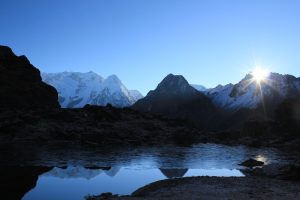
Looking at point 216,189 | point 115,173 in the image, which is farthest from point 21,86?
point 216,189

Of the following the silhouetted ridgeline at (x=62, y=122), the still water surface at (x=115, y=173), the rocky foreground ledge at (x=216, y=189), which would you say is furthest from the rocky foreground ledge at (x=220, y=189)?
the silhouetted ridgeline at (x=62, y=122)

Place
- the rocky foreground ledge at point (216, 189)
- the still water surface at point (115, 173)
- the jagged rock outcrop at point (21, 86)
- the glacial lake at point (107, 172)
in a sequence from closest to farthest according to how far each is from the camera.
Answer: the rocky foreground ledge at point (216, 189), the still water surface at point (115, 173), the glacial lake at point (107, 172), the jagged rock outcrop at point (21, 86)

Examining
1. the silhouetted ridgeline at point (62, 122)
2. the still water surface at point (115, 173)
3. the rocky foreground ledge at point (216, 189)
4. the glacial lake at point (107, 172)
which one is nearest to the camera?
the rocky foreground ledge at point (216, 189)

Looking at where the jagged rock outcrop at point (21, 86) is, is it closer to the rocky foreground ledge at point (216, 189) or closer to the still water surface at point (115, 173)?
the still water surface at point (115, 173)

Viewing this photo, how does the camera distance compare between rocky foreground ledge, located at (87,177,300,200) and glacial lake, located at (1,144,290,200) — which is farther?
glacial lake, located at (1,144,290,200)

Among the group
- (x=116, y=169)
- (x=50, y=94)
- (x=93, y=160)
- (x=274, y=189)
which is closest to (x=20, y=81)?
(x=50, y=94)

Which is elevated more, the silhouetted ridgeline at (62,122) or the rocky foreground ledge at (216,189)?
the silhouetted ridgeline at (62,122)

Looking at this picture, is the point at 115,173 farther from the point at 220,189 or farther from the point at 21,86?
the point at 21,86

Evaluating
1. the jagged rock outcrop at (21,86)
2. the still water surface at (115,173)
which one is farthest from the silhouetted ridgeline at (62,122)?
the still water surface at (115,173)

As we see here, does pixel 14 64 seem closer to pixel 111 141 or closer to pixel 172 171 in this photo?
pixel 111 141

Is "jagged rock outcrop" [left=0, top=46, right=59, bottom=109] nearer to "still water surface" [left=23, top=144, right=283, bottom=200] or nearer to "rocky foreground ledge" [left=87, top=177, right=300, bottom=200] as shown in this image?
"still water surface" [left=23, top=144, right=283, bottom=200]

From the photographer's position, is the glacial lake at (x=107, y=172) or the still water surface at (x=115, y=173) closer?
the still water surface at (x=115, y=173)

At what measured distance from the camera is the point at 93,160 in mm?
84688

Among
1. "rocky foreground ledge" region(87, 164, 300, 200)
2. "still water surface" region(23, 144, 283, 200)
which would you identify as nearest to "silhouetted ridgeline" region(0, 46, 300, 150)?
"still water surface" region(23, 144, 283, 200)
